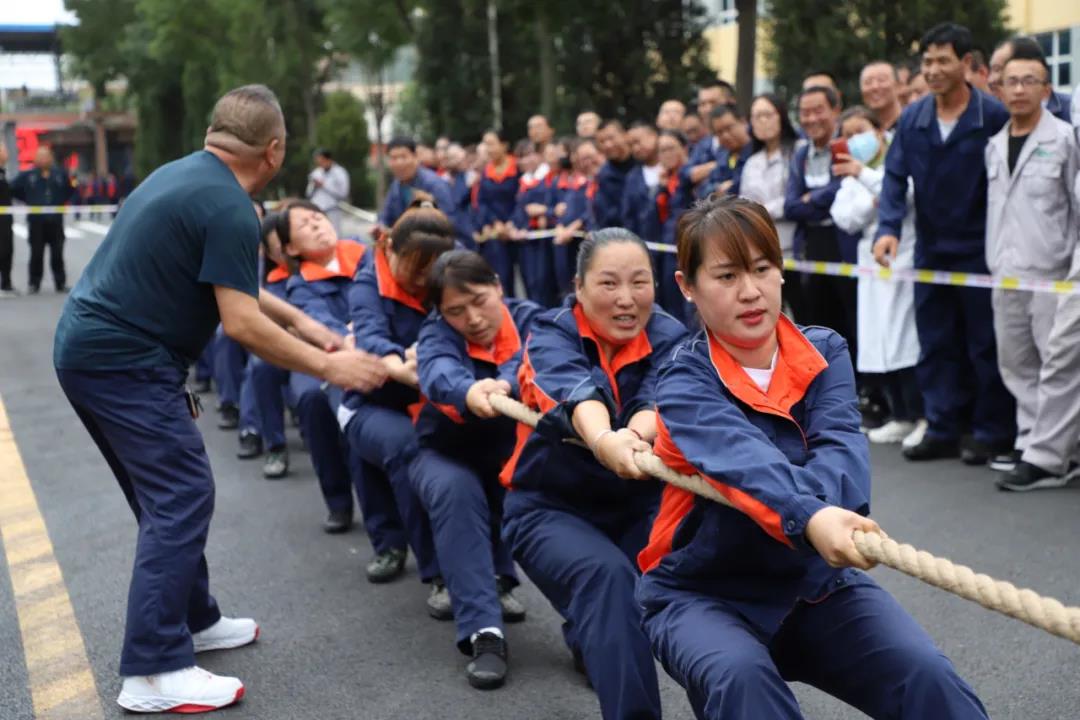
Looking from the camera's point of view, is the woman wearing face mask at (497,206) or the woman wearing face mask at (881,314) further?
the woman wearing face mask at (497,206)

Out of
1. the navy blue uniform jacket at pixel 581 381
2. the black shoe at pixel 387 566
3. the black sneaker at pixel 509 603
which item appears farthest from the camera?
the black shoe at pixel 387 566

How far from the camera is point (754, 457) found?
9.73 ft

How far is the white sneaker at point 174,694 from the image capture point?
14.3ft

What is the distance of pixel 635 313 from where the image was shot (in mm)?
4090

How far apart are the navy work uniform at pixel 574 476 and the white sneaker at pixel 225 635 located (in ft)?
4.19

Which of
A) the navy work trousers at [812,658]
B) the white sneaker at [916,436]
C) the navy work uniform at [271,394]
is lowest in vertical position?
the white sneaker at [916,436]

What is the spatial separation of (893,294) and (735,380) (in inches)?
207

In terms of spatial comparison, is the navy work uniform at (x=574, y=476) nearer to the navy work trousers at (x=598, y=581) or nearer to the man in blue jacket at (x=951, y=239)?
the navy work trousers at (x=598, y=581)

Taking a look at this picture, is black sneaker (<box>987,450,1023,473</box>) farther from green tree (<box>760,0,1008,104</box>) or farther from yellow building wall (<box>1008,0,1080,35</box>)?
yellow building wall (<box>1008,0,1080,35</box>)

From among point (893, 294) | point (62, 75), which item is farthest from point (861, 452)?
point (62, 75)

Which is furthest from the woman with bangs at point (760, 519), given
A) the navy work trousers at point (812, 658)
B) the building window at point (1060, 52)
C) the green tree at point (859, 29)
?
the building window at point (1060, 52)

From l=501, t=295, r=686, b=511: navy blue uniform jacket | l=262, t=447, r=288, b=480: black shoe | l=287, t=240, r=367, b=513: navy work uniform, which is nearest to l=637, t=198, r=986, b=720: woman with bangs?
l=501, t=295, r=686, b=511: navy blue uniform jacket

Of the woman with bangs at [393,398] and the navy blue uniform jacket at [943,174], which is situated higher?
the navy blue uniform jacket at [943,174]

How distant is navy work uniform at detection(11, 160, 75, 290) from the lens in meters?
18.4
